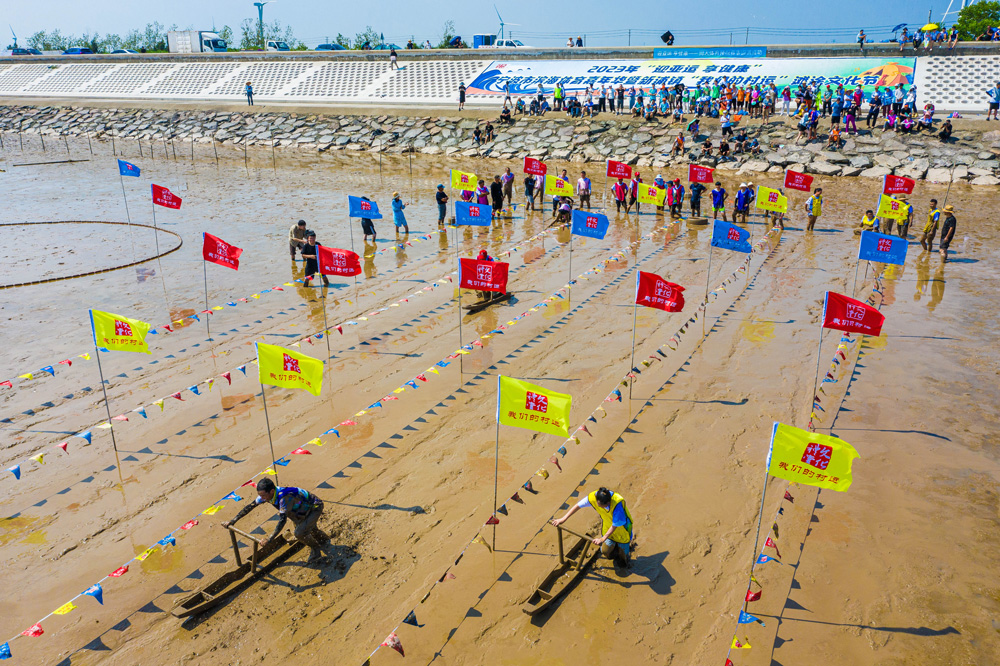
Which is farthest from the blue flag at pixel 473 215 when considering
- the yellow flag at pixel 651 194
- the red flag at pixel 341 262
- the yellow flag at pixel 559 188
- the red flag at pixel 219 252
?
the red flag at pixel 219 252

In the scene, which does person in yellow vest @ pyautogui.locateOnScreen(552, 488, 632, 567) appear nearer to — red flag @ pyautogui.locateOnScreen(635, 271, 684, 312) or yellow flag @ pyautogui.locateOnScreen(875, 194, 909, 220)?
red flag @ pyautogui.locateOnScreen(635, 271, 684, 312)

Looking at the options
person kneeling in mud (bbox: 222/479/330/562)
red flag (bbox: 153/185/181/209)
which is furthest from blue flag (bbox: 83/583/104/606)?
red flag (bbox: 153/185/181/209)

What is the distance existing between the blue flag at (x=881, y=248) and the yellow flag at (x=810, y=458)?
8.14 metres

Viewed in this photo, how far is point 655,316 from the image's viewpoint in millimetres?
14656

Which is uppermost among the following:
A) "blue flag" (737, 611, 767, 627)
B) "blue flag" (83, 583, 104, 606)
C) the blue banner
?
the blue banner

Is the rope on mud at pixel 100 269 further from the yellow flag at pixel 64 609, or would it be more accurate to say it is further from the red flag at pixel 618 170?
the red flag at pixel 618 170

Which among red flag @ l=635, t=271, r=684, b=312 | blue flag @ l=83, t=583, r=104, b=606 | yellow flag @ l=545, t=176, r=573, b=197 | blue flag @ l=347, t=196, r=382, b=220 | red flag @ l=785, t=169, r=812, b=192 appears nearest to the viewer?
blue flag @ l=83, t=583, r=104, b=606

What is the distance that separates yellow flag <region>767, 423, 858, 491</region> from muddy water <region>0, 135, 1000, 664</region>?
1.31m

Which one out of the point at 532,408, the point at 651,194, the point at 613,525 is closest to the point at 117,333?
the point at 532,408

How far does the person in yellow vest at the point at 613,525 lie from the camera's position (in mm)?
7168

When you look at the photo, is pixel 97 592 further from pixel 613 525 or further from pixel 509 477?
pixel 613 525

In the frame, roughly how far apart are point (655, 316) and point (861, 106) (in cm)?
2869

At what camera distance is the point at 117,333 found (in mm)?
9883

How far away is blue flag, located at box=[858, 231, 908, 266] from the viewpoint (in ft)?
43.5
